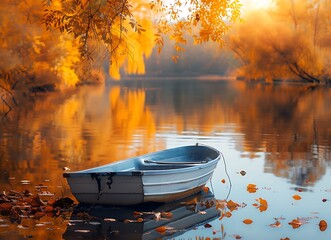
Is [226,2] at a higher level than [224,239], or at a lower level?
higher

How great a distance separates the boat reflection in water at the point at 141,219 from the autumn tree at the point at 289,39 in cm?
5854

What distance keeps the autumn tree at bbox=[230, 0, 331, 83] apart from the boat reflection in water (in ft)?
192

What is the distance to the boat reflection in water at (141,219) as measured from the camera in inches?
398

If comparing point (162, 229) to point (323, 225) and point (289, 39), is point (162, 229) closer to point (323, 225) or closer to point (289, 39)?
point (323, 225)

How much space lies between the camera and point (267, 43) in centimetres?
7188

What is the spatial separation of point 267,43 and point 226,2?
60.3m

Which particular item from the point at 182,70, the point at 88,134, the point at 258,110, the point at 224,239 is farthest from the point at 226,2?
the point at 182,70

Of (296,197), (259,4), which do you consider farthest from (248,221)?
(259,4)

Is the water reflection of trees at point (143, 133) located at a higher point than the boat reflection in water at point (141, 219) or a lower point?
lower

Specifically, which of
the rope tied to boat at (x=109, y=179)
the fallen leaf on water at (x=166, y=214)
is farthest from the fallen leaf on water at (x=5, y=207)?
the fallen leaf on water at (x=166, y=214)

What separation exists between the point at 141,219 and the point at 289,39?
61.6 metres

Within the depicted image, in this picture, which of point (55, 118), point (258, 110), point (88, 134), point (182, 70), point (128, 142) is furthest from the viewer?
point (182, 70)

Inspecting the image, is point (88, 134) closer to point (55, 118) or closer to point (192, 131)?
point (192, 131)

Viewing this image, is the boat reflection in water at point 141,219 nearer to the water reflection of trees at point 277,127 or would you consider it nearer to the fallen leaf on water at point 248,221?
the fallen leaf on water at point 248,221
